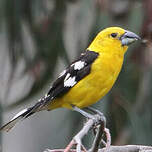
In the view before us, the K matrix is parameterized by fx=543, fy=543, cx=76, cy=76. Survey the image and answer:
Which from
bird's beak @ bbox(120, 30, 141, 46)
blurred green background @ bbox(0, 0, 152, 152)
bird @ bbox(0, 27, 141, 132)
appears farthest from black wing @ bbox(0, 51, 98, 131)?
blurred green background @ bbox(0, 0, 152, 152)

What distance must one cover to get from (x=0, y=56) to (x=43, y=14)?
1.53 ft

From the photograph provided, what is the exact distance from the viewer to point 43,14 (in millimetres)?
3893

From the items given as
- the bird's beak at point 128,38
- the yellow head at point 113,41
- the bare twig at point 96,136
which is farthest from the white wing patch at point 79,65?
the bare twig at point 96,136

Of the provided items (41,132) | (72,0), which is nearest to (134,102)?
(72,0)

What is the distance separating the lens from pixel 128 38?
8.32ft

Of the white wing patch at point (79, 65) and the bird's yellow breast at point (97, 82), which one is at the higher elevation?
the white wing patch at point (79, 65)

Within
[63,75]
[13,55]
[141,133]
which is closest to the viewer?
[63,75]

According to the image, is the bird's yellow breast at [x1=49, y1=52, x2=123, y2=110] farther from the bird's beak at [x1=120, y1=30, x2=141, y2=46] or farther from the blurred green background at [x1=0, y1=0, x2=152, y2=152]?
the blurred green background at [x1=0, y1=0, x2=152, y2=152]

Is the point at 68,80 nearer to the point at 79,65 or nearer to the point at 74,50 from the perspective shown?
the point at 79,65

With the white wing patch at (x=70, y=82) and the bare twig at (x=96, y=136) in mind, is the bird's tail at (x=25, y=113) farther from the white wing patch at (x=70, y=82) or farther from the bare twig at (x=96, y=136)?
the bare twig at (x=96, y=136)

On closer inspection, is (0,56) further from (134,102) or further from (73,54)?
(134,102)

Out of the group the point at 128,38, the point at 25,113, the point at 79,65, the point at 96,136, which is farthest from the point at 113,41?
the point at 96,136

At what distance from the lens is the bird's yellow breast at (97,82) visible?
248cm

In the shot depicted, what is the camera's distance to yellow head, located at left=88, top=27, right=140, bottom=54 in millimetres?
2553
